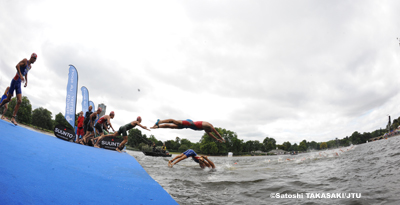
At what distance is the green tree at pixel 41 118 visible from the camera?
2749 inches

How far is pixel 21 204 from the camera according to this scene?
7.53ft

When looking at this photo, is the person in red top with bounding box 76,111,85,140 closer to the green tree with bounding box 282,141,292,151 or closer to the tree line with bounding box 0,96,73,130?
the tree line with bounding box 0,96,73,130

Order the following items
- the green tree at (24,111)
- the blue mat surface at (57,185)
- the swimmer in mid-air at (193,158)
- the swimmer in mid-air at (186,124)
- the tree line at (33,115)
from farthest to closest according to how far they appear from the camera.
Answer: the tree line at (33,115)
the green tree at (24,111)
the swimmer in mid-air at (193,158)
the swimmer in mid-air at (186,124)
the blue mat surface at (57,185)

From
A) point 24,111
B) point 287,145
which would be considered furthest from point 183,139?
point 287,145

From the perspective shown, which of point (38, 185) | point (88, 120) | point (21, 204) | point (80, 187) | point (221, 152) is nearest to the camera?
point (21, 204)

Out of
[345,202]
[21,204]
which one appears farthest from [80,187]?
[345,202]

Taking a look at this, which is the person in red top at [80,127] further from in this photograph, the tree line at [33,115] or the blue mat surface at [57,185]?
the tree line at [33,115]

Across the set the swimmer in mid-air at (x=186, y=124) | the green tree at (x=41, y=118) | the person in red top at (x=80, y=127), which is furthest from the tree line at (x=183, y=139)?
the swimmer in mid-air at (x=186, y=124)

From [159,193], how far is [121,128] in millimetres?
Result: 8653

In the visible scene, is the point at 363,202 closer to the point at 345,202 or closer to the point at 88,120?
the point at 345,202

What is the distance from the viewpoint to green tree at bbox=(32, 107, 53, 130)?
69.8m

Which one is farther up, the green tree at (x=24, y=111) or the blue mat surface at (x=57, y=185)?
the green tree at (x=24, y=111)

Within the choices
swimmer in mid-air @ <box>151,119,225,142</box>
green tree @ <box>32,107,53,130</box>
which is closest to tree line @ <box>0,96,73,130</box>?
green tree @ <box>32,107,53,130</box>

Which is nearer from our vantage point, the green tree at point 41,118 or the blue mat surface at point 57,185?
the blue mat surface at point 57,185
